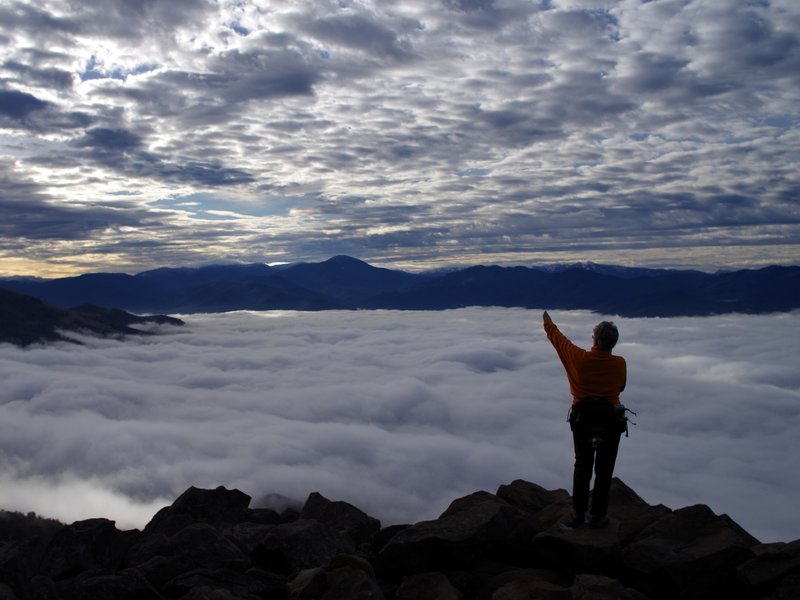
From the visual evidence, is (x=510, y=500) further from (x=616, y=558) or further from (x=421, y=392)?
(x=421, y=392)

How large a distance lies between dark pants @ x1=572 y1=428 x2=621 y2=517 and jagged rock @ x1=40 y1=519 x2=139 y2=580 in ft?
38.1

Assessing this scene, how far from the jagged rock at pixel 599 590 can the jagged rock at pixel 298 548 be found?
6.09 metres

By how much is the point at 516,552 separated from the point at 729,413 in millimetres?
195991

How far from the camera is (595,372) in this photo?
1102 cm

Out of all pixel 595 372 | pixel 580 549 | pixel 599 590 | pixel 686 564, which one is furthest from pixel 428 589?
pixel 595 372

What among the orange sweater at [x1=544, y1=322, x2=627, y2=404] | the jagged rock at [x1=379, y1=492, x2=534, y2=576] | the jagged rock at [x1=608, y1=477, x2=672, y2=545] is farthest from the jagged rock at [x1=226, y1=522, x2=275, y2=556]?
the orange sweater at [x1=544, y1=322, x2=627, y2=404]

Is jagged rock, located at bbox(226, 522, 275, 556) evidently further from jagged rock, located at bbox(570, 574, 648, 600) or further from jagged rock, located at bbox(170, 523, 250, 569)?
jagged rock, located at bbox(570, 574, 648, 600)

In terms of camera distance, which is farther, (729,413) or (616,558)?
(729,413)

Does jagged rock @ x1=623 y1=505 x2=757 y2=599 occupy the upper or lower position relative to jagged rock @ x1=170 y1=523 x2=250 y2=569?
upper

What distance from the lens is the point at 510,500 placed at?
16312mm

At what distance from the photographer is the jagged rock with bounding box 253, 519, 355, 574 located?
1351 cm

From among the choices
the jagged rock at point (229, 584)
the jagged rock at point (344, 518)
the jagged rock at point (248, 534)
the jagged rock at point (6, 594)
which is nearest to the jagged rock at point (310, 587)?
the jagged rock at point (229, 584)

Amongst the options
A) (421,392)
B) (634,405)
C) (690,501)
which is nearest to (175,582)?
(690,501)

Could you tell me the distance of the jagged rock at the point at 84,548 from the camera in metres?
16.1
